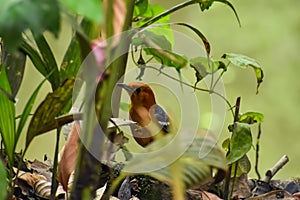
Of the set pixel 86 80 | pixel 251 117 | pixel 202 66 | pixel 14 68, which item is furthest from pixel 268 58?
pixel 86 80

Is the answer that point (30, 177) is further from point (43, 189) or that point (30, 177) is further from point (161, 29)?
point (161, 29)

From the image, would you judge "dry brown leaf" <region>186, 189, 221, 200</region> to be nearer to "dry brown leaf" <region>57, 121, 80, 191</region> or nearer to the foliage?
the foliage

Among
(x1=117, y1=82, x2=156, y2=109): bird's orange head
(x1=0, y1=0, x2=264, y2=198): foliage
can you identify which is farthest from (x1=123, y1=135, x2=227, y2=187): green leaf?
(x1=117, y1=82, x2=156, y2=109): bird's orange head

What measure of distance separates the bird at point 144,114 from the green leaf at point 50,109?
251 millimetres

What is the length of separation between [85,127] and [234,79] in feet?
3.23

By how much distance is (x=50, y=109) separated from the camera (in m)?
0.47

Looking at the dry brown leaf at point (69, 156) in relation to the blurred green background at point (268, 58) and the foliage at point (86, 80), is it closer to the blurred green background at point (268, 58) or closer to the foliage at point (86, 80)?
the foliage at point (86, 80)

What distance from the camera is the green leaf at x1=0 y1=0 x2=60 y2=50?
26 cm

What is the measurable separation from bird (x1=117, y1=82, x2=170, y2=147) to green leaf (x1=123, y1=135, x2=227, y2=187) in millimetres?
317

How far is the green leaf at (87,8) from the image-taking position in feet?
0.91

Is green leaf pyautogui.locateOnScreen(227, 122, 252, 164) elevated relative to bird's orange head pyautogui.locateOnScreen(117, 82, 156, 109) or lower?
lower

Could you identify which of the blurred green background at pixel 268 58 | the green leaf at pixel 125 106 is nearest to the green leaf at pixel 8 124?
the green leaf at pixel 125 106

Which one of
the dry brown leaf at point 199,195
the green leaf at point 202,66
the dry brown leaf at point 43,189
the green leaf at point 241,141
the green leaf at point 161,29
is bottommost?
the dry brown leaf at point 43,189

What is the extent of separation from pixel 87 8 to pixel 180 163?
0.15 meters
